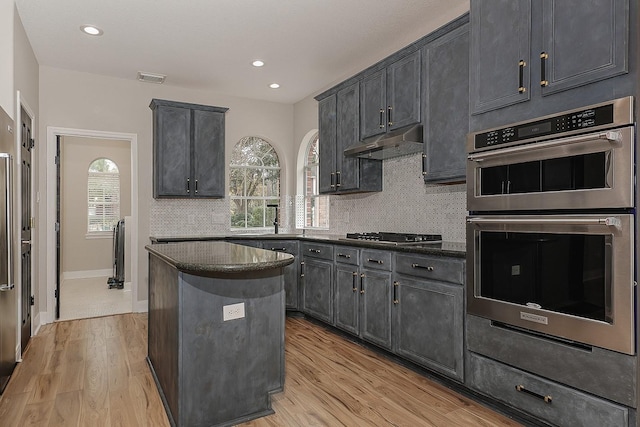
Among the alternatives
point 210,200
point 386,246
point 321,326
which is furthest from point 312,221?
point 386,246

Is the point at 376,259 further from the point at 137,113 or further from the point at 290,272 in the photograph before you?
the point at 137,113

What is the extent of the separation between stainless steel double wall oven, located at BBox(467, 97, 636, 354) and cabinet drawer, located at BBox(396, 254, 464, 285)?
140 mm

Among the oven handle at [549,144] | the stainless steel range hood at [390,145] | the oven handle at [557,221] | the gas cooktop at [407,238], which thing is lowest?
the gas cooktop at [407,238]

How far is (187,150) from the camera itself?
5.00 metres

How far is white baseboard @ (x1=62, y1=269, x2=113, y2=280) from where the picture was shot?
23.8 ft

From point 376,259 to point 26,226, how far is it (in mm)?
3124

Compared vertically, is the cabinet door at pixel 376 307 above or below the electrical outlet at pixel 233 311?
below

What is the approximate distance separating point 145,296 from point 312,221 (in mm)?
2379

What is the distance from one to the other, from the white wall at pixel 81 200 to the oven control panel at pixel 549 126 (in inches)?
270

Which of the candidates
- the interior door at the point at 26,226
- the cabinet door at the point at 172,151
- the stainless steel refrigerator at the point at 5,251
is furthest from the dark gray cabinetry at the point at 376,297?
the interior door at the point at 26,226

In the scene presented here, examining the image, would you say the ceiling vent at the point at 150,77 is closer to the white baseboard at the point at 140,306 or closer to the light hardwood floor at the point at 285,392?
the white baseboard at the point at 140,306

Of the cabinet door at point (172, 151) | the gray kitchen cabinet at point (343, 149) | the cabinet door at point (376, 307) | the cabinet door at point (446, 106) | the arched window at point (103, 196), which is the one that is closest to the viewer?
the cabinet door at point (446, 106)

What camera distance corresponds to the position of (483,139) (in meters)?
2.38

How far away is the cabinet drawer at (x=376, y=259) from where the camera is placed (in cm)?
323
